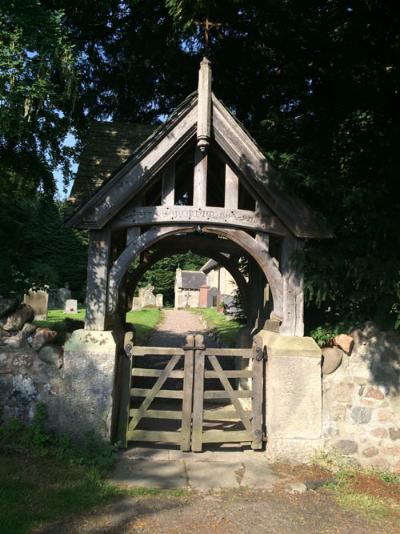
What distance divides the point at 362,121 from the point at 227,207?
250 centimetres

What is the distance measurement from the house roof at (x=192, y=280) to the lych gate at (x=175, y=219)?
136 feet

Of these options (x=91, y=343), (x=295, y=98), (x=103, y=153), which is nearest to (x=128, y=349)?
(x=91, y=343)

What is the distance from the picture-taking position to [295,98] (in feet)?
26.9

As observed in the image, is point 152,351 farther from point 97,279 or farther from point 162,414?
point 97,279

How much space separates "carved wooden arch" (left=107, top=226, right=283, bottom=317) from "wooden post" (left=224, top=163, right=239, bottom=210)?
35 cm

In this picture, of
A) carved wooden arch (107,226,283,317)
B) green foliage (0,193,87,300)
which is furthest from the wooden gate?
green foliage (0,193,87,300)

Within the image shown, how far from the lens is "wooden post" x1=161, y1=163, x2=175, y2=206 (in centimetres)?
575

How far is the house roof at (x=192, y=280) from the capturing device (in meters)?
47.5

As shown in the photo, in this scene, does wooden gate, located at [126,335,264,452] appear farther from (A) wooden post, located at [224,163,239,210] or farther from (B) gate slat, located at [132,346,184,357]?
(A) wooden post, located at [224,163,239,210]

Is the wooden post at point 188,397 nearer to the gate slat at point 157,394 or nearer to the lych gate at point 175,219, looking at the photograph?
the gate slat at point 157,394

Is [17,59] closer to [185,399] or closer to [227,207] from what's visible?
[227,207]

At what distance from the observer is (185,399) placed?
5602mm

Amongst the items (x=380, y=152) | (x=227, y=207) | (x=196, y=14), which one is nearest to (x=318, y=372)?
(x=227, y=207)

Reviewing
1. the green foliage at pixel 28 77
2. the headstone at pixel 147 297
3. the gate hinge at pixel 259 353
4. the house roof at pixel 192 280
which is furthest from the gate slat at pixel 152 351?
the house roof at pixel 192 280
